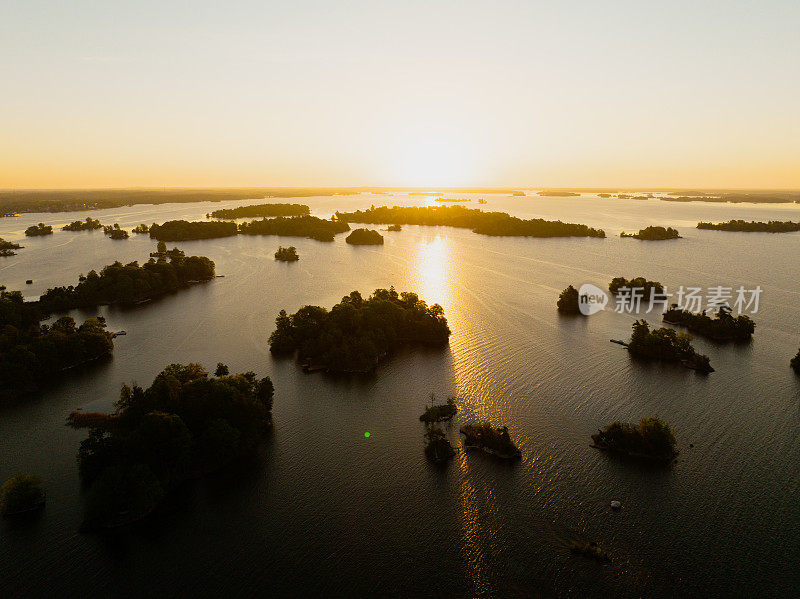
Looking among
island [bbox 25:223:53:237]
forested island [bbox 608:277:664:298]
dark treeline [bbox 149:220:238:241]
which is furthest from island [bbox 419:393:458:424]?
island [bbox 25:223:53:237]

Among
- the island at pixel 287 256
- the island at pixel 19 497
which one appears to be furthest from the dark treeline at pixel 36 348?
the island at pixel 287 256

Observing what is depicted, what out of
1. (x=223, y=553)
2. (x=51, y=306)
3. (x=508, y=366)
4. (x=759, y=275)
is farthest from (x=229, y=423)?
(x=759, y=275)

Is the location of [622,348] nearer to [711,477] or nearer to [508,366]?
[508,366]

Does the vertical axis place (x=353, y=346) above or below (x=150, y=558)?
above

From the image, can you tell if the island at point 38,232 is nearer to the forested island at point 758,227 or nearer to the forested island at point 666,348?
the forested island at point 666,348

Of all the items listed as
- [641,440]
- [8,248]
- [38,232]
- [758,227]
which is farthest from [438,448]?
[38,232]

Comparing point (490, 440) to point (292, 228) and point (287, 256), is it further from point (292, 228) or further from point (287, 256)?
point (292, 228)
